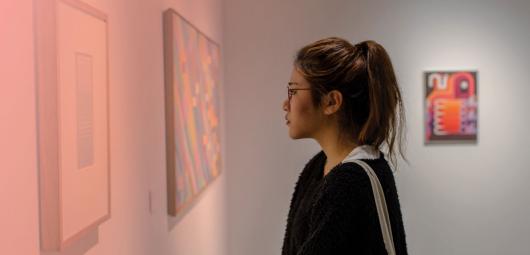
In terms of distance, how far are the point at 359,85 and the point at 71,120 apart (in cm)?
68

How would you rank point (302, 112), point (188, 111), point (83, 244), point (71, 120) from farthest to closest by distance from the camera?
point (188, 111)
point (302, 112)
point (83, 244)
point (71, 120)

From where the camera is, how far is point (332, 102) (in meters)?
1.42

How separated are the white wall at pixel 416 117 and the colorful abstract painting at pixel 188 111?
Result: 77 centimetres

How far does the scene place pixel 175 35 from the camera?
1.97 metres

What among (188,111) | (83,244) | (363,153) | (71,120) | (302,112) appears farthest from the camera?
(188,111)

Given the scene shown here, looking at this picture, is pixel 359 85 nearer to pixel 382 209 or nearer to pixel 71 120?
pixel 382 209

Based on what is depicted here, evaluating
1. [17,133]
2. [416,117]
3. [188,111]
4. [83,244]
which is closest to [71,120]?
[17,133]

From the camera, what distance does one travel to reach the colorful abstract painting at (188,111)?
6.40ft

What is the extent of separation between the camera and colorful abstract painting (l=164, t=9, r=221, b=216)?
1.95 meters

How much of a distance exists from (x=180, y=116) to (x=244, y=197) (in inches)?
68.9

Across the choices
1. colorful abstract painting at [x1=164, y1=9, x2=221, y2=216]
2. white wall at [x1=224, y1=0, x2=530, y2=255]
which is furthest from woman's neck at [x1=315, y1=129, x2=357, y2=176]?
white wall at [x1=224, y1=0, x2=530, y2=255]

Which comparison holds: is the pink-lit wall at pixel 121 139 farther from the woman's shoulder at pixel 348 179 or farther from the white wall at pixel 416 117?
the white wall at pixel 416 117

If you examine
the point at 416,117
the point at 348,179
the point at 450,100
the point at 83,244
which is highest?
the point at 450,100

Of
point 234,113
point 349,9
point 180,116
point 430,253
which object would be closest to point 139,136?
point 180,116
